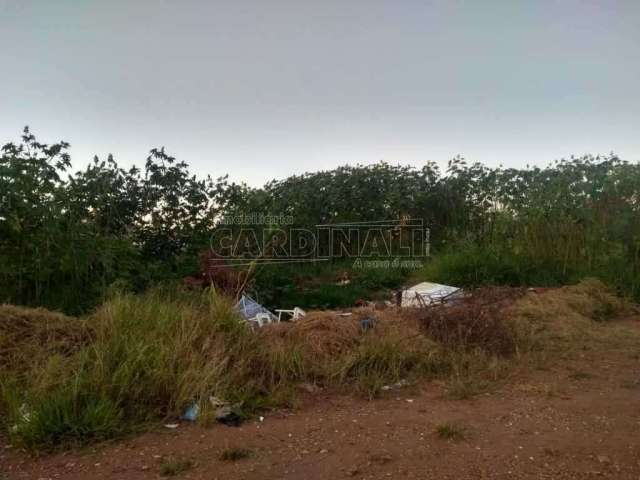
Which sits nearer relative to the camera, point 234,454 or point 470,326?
point 234,454

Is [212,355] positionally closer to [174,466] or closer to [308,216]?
[174,466]

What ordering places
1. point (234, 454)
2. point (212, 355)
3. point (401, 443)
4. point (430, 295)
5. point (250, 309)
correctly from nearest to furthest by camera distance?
1. point (234, 454)
2. point (401, 443)
3. point (212, 355)
4. point (250, 309)
5. point (430, 295)

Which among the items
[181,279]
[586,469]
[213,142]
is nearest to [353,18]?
[213,142]

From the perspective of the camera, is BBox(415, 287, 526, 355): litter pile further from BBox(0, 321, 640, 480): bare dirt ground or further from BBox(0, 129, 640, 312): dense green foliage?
BBox(0, 129, 640, 312): dense green foliage

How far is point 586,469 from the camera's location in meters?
2.48

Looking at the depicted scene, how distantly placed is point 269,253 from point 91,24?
4.23 metres

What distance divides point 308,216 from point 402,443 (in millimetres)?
7107

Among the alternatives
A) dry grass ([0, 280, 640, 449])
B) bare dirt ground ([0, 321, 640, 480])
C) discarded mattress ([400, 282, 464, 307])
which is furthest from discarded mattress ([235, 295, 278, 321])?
bare dirt ground ([0, 321, 640, 480])

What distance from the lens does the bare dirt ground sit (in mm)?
2506

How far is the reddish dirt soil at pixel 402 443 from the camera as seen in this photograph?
250 centimetres

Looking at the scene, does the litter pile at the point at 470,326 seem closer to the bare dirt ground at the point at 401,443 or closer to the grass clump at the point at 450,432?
the bare dirt ground at the point at 401,443

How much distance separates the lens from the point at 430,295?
19.5ft

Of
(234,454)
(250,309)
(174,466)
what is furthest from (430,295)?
(174,466)

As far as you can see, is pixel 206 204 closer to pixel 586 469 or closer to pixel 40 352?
pixel 40 352
